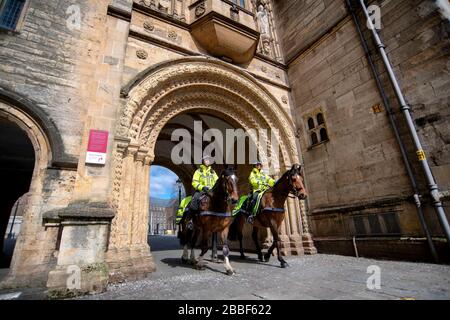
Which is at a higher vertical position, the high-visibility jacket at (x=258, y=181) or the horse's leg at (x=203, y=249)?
the high-visibility jacket at (x=258, y=181)

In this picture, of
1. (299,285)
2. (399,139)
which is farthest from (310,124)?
(299,285)

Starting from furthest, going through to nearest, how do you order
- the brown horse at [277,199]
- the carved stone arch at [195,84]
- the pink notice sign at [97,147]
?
the carved stone arch at [195,84] < the brown horse at [277,199] < the pink notice sign at [97,147]

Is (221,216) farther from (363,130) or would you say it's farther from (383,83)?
(383,83)

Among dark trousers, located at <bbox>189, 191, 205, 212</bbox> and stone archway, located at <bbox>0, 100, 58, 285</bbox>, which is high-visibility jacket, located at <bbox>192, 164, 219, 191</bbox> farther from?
stone archway, located at <bbox>0, 100, 58, 285</bbox>

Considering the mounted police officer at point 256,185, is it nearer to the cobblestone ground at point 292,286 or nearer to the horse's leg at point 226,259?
the horse's leg at point 226,259

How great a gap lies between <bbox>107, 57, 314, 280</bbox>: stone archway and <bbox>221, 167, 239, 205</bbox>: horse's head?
2.22m

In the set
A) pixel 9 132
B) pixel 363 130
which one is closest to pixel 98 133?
pixel 9 132

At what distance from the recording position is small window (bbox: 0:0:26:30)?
547 cm

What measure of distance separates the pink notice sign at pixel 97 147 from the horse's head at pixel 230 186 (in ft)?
8.52

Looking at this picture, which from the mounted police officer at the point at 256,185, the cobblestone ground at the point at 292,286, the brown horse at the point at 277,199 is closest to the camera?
the cobblestone ground at the point at 292,286

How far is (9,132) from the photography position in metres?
7.12

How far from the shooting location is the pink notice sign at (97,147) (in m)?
4.31
